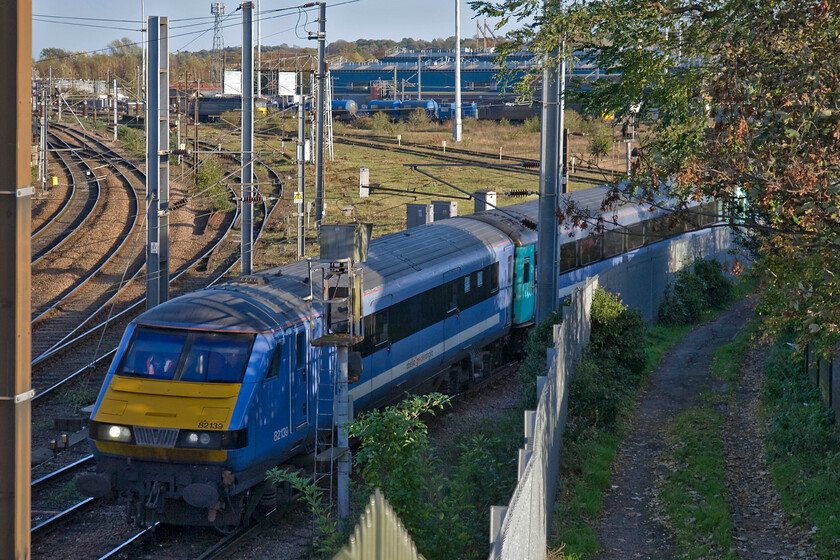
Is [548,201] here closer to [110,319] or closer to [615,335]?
[615,335]

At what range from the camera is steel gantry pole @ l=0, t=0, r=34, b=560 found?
5.29 metres

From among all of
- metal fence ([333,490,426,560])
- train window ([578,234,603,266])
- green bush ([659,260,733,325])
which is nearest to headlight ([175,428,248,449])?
metal fence ([333,490,426,560])

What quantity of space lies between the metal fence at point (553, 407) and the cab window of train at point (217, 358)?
11.8 ft

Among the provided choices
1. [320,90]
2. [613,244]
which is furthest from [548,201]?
[320,90]

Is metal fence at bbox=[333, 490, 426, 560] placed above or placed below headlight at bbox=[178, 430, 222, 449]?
above

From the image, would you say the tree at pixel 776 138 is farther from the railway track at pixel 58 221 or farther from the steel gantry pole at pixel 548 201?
the railway track at pixel 58 221

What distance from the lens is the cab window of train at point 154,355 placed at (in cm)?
1152

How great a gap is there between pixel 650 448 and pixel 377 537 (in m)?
11.7

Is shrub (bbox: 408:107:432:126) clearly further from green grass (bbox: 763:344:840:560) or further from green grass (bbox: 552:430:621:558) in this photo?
green grass (bbox: 552:430:621:558)

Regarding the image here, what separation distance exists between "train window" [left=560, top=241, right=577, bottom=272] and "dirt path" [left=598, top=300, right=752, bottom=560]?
3.18m

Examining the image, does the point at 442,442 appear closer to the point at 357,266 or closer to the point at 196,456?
the point at 357,266

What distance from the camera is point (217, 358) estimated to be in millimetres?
11500

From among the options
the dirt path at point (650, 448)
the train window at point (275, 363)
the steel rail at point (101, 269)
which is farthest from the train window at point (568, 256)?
the train window at point (275, 363)

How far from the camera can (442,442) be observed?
15648 millimetres
